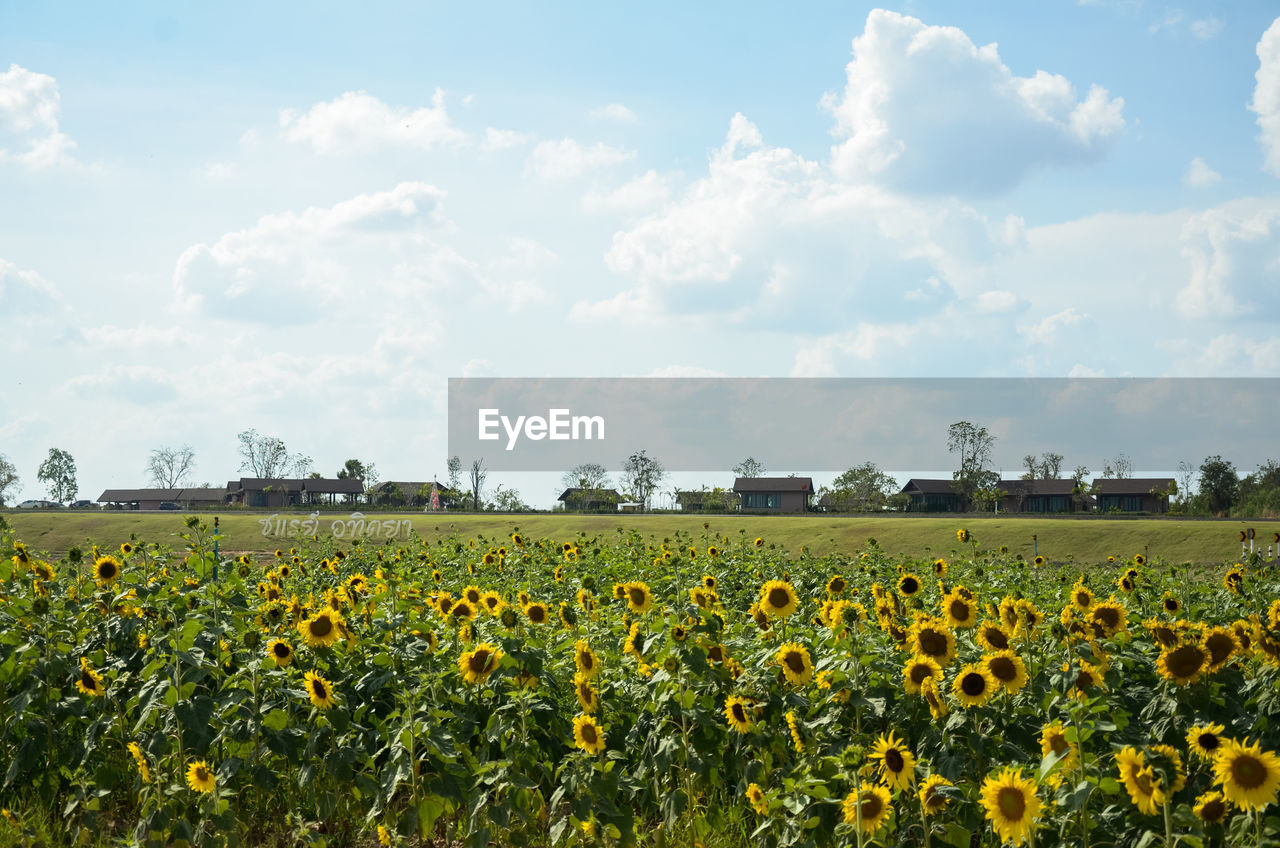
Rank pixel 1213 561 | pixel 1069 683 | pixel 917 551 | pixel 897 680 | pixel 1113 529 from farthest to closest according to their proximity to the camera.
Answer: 1. pixel 1113 529
2. pixel 917 551
3. pixel 1213 561
4. pixel 897 680
5. pixel 1069 683

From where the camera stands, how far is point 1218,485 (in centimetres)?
8031

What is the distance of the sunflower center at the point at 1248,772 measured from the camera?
12.5 feet

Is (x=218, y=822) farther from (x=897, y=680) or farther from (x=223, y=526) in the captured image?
(x=223, y=526)

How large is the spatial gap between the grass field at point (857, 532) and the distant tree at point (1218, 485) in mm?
31854

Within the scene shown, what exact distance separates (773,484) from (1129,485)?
42434 millimetres

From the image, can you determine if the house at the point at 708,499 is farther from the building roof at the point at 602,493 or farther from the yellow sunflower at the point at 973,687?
the yellow sunflower at the point at 973,687

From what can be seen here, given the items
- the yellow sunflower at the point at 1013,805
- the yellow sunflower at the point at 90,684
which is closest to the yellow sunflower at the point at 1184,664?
the yellow sunflower at the point at 1013,805

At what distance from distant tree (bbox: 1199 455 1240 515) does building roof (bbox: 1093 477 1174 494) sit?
105 feet

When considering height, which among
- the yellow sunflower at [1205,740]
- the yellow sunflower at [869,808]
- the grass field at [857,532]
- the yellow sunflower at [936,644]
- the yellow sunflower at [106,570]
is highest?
the yellow sunflower at [106,570]

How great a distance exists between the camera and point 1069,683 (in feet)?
16.3

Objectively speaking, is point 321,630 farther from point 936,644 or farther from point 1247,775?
point 1247,775

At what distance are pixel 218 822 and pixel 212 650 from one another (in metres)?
1.52

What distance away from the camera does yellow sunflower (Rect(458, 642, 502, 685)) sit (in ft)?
18.1

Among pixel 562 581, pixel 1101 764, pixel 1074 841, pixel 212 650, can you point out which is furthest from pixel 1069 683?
pixel 562 581
